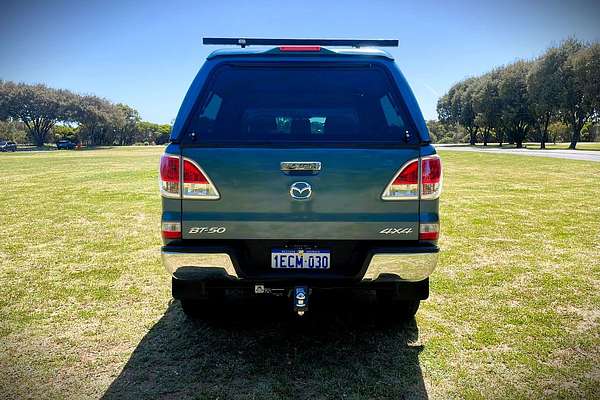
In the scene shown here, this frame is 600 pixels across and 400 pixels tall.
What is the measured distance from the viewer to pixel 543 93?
41.5 meters

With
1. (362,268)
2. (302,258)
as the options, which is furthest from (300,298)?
(362,268)

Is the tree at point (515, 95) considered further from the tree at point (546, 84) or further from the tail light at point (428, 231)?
the tail light at point (428, 231)

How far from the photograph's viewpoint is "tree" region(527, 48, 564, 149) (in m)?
40.6

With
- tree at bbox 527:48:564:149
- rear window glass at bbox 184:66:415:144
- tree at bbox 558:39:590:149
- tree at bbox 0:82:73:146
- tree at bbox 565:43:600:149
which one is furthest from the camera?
tree at bbox 0:82:73:146

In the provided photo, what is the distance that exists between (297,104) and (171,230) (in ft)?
4.41

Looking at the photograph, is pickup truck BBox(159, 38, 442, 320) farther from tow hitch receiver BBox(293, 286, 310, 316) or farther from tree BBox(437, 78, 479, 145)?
tree BBox(437, 78, 479, 145)

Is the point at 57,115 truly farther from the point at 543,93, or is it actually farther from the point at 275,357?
the point at 275,357

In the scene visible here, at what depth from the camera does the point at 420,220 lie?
266 cm

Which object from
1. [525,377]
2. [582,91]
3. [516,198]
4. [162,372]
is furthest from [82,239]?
[582,91]

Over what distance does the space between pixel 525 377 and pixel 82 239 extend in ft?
19.9

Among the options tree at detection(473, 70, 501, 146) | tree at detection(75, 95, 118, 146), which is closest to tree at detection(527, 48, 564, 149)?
tree at detection(473, 70, 501, 146)

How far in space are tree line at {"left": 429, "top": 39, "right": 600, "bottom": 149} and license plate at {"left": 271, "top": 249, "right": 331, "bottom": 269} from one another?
42.7 meters

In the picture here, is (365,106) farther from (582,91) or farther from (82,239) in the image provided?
(582,91)

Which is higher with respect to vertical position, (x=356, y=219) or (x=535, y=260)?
(x=356, y=219)
